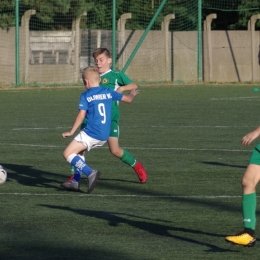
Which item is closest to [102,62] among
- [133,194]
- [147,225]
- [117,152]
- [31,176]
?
[117,152]

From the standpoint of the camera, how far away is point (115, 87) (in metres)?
10.5

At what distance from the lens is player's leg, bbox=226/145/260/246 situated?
6438mm

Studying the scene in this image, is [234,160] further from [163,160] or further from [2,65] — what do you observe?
[2,65]

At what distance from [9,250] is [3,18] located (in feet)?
76.2

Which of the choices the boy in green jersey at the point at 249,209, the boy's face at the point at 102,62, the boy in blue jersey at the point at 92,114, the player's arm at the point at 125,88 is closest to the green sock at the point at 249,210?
the boy in green jersey at the point at 249,209

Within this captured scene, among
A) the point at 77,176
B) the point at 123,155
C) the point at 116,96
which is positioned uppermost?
the point at 116,96

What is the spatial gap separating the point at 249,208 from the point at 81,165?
2.97 m

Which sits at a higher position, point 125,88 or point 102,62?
point 102,62

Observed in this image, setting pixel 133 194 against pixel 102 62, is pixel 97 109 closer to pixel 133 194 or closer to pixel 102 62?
pixel 102 62

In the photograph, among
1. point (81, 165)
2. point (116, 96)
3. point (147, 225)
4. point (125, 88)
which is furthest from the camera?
point (125, 88)

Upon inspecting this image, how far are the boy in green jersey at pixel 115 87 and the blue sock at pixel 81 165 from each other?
0.53 m

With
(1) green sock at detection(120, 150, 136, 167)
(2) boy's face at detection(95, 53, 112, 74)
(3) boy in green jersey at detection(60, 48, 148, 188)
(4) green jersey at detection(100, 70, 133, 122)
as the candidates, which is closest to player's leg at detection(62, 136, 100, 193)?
(3) boy in green jersey at detection(60, 48, 148, 188)

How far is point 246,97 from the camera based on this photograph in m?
24.7

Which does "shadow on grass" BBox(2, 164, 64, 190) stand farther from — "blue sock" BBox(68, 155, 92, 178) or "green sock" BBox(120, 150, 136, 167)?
"green sock" BBox(120, 150, 136, 167)
